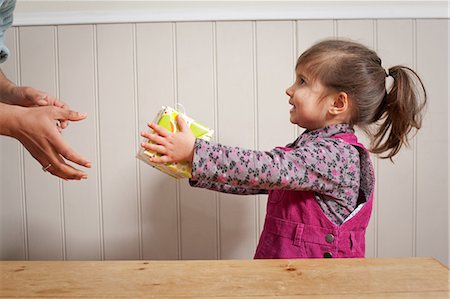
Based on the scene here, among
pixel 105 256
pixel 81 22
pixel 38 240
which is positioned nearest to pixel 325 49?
pixel 81 22

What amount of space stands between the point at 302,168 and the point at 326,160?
0.07 meters

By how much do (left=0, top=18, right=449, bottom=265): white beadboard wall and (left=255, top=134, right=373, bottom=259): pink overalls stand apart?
1.36 feet

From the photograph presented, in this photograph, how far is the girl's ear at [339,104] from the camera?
3.49 feet

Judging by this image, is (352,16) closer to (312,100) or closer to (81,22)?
(312,100)

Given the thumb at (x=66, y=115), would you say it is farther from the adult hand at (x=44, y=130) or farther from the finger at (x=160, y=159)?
the finger at (x=160, y=159)

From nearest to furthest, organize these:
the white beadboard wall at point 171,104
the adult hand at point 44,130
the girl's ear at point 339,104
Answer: the adult hand at point 44,130 → the girl's ear at point 339,104 → the white beadboard wall at point 171,104

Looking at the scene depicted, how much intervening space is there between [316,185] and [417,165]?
72 centimetres

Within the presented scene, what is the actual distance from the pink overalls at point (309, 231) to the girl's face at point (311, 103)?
73mm

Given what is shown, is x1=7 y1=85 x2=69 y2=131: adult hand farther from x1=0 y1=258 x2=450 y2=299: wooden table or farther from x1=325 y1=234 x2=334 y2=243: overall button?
x1=325 y1=234 x2=334 y2=243: overall button

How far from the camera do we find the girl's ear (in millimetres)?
1063

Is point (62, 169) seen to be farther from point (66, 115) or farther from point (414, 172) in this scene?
point (414, 172)

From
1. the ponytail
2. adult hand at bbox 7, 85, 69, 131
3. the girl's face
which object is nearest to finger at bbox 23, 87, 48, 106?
adult hand at bbox 7, 85, 69, 131

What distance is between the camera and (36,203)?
148 cm

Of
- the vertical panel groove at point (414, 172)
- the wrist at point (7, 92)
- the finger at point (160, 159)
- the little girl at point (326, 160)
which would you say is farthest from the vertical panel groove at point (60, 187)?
the vertical panel groove at point (414, 172)
